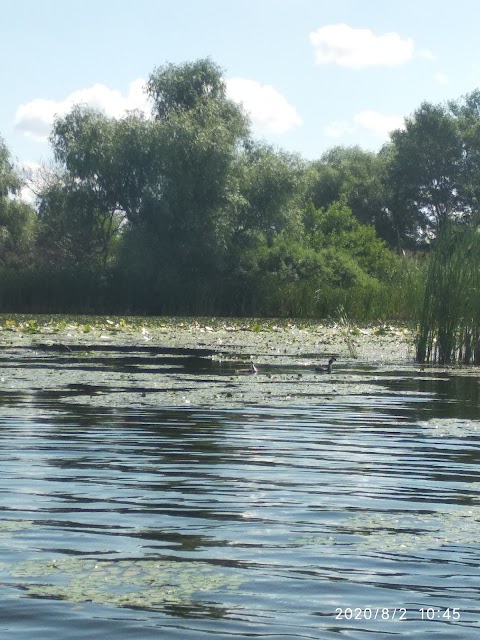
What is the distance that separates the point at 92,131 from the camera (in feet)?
159

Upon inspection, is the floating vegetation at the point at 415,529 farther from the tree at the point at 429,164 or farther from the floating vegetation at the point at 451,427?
the tree at the point at 429,164

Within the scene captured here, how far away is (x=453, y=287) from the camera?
58.4ft

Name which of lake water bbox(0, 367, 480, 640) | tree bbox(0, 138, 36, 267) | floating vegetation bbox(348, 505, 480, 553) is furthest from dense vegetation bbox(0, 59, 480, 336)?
floating vegetation bbox(348, 505, 480, 553)

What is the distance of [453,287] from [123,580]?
1368cm

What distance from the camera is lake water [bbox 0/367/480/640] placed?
4.31 metres

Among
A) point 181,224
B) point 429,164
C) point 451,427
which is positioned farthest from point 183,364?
point 429,164

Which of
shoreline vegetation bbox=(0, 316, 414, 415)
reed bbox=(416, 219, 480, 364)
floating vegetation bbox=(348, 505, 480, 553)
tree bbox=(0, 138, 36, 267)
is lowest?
floating vegetation bbox=(348, 505, 480, 553)

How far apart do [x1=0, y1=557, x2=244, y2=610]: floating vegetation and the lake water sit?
10 millimetres

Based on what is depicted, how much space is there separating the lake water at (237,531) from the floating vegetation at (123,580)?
1 centimetres

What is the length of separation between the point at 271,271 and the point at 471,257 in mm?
30151

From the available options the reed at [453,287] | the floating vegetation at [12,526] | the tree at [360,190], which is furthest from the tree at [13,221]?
the floating vegetation at [12,526]

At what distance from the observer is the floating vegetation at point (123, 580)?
452cm

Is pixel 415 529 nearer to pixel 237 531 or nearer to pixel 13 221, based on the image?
pixel 237 531

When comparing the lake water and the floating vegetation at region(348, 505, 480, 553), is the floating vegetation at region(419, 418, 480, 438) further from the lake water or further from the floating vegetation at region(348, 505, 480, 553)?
the floating vegetation at region(348, 505, 480, 553)
